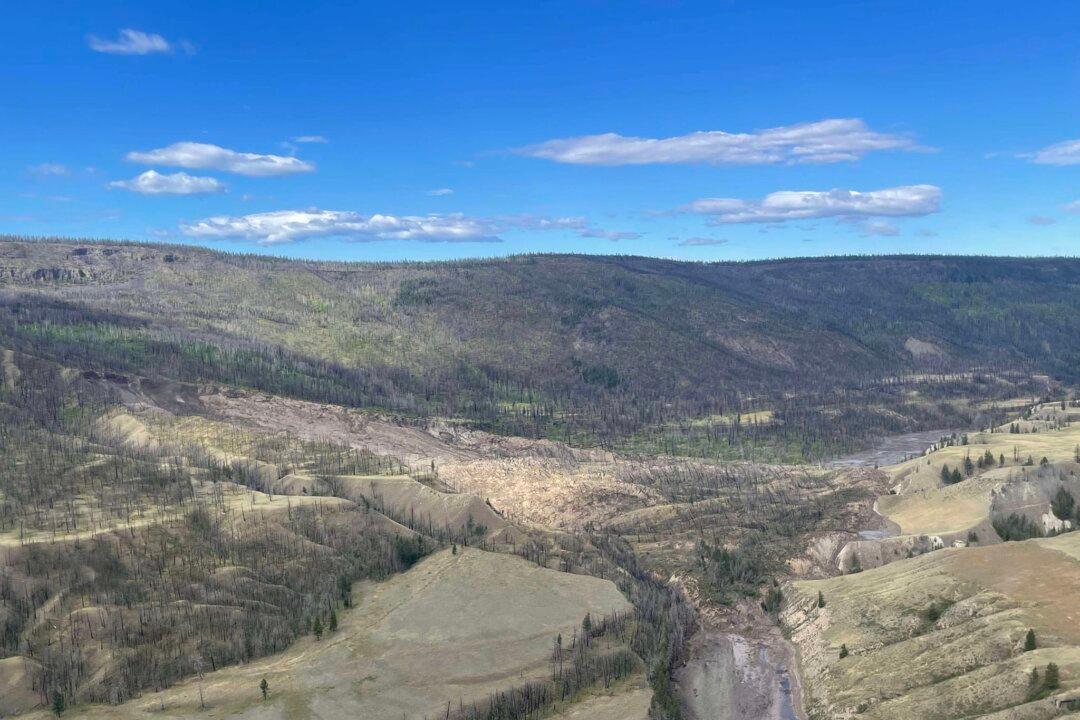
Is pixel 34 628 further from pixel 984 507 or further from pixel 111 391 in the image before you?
pixel 984 507

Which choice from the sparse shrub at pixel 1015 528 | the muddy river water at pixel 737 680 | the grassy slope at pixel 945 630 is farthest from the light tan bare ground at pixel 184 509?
the sparse shrub at pixel 1015 528

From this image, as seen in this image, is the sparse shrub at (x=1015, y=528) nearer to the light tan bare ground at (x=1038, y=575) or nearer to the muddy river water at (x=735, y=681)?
the light tan bare ground at (x=1038, y=575)

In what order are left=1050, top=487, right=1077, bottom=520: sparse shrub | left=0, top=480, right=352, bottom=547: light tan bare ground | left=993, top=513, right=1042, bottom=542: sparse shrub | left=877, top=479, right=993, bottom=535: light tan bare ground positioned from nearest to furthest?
left=0, top=480, right=352, bottom=547: light tan bare ground < left=993, top=513, right=1042, bottom=542: sparse shrub < left=1050, top=487, right=1077, bottom=520: sparse shrub < left=877, top=479, right=993, bottom=535: light tan bare ground

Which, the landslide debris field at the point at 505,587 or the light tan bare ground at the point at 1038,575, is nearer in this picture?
the landslide debris field at the point at 505,587

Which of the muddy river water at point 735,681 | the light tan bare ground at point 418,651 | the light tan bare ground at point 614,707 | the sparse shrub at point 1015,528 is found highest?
the sparse shrub at point 1015,528

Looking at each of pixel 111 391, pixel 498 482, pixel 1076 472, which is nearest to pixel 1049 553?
pixel 1076 472

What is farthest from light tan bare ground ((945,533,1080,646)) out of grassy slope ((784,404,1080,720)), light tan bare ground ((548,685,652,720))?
light tan bare ground ((548,685,652,720))

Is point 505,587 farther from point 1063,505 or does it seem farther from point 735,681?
point 1063,505

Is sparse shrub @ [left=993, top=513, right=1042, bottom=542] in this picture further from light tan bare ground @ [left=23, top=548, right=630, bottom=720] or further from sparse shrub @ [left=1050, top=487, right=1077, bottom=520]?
light tan bare ground @ [left=23, top=548, right=630, bottom=720]
